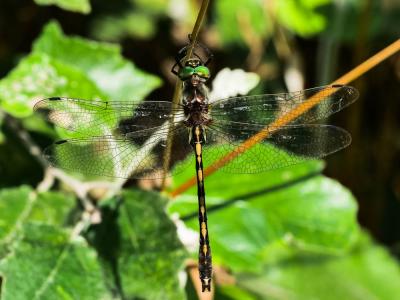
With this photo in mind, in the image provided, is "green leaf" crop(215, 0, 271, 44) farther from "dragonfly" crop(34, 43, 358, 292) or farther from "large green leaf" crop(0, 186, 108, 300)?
"large green leaf" crop(0, 186, 108, 300)

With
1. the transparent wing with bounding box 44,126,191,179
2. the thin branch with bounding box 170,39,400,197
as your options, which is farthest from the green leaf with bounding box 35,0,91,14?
the thin branch with bounding box 170,39,400,197

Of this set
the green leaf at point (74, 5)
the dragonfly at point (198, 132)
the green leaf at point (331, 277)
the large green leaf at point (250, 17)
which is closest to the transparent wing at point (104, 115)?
the dragonfly at point (198, 132)

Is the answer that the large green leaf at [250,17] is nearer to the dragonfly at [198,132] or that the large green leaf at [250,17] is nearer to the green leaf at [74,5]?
the dragonfly at [198,132]

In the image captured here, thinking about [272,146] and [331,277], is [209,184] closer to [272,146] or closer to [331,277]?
[272,146]

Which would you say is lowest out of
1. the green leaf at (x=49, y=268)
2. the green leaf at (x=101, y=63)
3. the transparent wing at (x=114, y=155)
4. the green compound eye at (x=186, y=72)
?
the green leaf at (x=49, y=268)

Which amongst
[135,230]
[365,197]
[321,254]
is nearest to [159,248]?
[135,230]

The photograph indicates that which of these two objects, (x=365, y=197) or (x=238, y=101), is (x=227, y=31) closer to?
(x=365, y=197)
